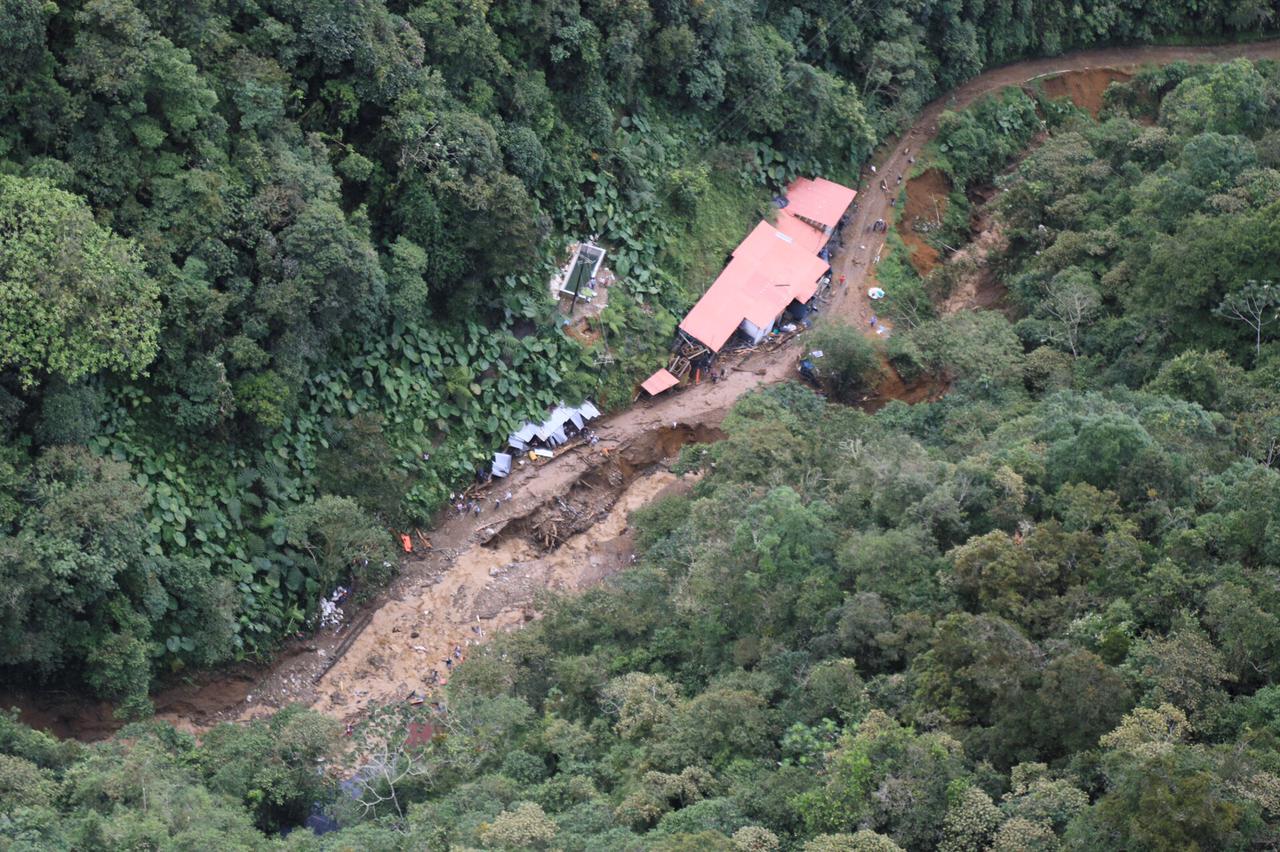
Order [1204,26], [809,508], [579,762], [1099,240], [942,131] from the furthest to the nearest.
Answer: [1204,26] < [942,131] < [1099,240] < [809,508] < [579,762]

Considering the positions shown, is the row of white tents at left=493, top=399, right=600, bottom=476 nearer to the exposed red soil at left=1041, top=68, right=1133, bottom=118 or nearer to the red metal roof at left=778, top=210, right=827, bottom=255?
the red metal roof at left=778, top=210, right=827, bottom=255

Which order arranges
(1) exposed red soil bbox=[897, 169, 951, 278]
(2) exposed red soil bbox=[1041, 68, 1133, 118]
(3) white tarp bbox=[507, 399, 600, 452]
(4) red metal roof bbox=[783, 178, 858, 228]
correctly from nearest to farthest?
(3) white tarp bbox=[507, 399, 600, 452] → (4) red metal roof bbox=[783, 178, 858, 228] → (1) exposed red soil bbox=[897, 169, 951, 278] → (2) exposed red soil bbox=[1041, 68, 1133, 118]

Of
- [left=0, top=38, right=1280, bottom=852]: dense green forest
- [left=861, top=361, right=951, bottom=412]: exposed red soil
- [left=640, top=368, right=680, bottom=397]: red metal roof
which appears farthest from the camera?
[left=861, top=361, right=951, bottom=412]: exposed red soil

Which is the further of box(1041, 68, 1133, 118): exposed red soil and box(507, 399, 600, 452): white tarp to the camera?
box(1041, 68, 1133, 118): exposed red soil

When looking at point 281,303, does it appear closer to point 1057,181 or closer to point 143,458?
point 143,458

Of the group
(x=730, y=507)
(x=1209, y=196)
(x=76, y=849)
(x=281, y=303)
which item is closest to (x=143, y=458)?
(x=281, y=303)

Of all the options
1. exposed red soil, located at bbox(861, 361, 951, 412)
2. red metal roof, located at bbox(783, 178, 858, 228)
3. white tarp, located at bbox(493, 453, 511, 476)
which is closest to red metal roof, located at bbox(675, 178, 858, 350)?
red metal roof, located at bbox(783, 178, 858, 228)

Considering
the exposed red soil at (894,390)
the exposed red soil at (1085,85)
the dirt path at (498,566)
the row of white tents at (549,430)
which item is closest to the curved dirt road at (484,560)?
the dirt path at (498,566)

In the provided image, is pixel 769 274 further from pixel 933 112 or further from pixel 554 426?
pixel 933 112
